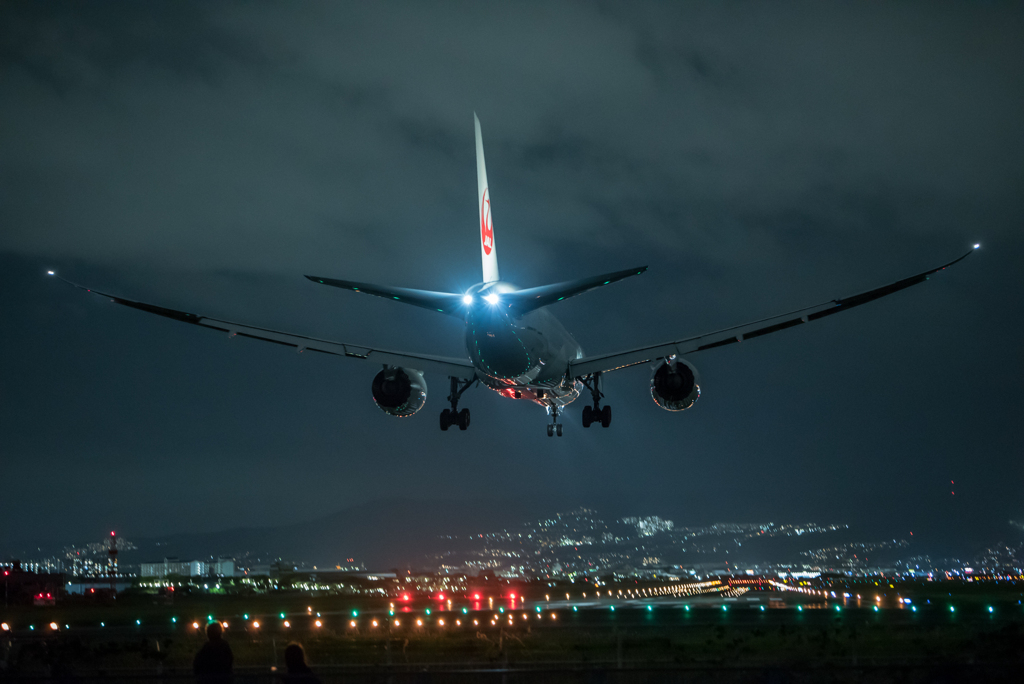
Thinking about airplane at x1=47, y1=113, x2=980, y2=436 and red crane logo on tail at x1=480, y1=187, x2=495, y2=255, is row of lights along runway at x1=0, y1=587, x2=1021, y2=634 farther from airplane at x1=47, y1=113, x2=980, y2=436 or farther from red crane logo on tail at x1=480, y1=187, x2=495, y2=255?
red crane logo on tail at x1=480, y1=187, x2=495, y2=255

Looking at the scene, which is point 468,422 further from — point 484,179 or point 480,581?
point 480,581

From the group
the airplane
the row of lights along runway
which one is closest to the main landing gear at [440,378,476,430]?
the airplane

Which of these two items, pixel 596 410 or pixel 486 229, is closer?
pixel 486 229

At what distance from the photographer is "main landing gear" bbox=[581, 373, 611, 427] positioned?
3347 cm

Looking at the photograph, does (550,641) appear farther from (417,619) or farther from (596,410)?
(596,410)

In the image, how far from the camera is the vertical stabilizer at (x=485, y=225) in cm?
2994

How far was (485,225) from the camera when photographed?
30.7 m

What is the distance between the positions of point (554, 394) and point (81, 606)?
3528 centimetres

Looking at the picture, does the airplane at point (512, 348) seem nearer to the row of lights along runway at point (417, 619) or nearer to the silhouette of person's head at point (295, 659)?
the row of lights along runway at point (417, 619)

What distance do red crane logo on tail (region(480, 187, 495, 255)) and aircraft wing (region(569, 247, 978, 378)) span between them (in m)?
5.58

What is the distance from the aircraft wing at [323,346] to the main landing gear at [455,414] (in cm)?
79

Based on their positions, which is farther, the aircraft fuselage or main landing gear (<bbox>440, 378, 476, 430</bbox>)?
main landing gear (<bbox>440, 378, 476, 430</bbox>)

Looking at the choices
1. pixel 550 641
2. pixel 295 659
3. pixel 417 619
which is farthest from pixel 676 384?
pixel 295 659

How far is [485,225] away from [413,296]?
758 cm
